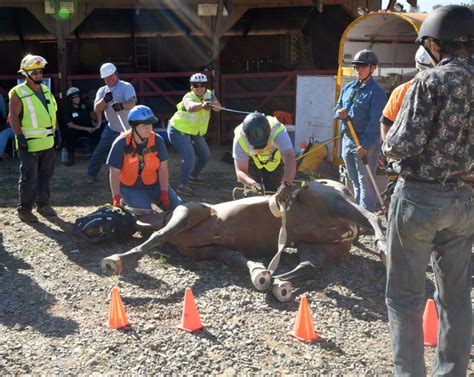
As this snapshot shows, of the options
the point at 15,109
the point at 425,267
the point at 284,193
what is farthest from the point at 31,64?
the point at 425,267

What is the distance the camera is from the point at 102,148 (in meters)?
8.71

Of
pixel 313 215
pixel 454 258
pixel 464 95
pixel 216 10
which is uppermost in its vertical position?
pixel 216 10

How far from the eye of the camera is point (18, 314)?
14.9ft

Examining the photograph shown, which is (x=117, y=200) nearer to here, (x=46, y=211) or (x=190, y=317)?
(x=46, y=211)

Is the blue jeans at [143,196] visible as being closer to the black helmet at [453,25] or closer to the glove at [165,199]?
the glove at [165,199]

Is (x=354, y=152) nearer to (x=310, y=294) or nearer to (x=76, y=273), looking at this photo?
(x=310, y=294)

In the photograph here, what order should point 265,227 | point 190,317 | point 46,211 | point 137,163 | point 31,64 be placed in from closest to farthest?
point 190,317
point 265,227
point 137,163
point 31,64
point 46,211

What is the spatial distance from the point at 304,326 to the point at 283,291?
0.56 metres

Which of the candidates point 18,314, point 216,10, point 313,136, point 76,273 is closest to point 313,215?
point 76,273

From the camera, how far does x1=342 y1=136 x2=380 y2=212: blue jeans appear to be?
6246 mm

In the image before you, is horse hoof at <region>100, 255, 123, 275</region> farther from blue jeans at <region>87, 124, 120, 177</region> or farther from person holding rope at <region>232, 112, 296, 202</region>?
blue jeans at <region>87, 124, 120, 177</region>

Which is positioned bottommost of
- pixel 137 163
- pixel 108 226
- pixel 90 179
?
pixel 90 179

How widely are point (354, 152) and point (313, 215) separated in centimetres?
135

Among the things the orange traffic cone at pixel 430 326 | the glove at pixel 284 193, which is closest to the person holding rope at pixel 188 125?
the glove at pixel 284 193
